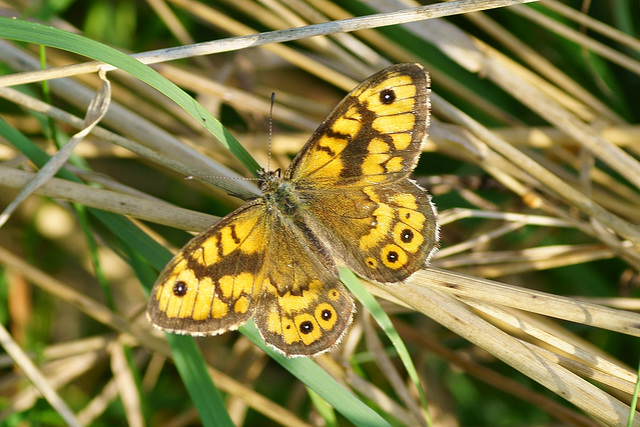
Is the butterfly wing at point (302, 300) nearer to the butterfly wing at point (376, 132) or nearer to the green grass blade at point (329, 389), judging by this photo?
the green grass blade at point (329, 389)

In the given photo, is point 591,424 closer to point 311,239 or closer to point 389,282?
point 389,282

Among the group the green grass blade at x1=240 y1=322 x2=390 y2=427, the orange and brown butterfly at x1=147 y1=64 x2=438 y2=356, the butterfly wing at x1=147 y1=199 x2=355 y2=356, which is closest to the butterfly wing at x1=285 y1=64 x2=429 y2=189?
the orange and brown butterfly at x1=147 y1=64 x2=438 y2=356

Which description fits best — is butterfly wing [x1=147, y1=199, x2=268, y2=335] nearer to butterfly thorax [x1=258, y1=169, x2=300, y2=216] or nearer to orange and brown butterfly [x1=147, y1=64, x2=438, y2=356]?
orange and brown butterfly [x1=147, y1=64, x2=438, y2=356]

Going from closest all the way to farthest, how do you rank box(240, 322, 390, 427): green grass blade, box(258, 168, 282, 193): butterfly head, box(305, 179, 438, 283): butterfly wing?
box(240, 322, 390, 427): green grass blade
box(305, 179, 438, 283): butterfly wing
box(258, 168, 282, 193): butterfly head

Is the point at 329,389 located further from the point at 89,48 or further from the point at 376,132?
the point at 89,48

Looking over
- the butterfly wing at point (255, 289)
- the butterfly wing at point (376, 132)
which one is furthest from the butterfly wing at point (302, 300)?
the butterfly wing at point (376, 132)

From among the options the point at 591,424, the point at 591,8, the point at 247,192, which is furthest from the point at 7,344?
the point at 591,8

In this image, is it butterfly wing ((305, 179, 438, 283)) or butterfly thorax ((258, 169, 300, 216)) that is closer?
butterfly wing ((305, 179, 438, 283))
